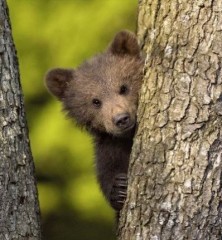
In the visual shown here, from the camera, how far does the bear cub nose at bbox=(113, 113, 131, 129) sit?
20.4 feet

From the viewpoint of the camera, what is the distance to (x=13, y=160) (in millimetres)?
5594

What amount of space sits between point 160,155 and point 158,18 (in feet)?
2.38

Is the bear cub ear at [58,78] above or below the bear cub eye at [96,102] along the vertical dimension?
above

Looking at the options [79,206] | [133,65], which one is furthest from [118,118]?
[79,206]

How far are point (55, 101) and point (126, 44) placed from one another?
168 inches

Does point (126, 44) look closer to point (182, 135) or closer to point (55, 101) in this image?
point (182, 135)

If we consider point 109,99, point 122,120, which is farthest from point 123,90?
point 122,120

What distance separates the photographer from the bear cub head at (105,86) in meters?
6.54

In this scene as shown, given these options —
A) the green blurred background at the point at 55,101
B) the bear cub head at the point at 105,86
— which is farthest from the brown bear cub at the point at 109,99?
the green blurred background at the point at 55,101

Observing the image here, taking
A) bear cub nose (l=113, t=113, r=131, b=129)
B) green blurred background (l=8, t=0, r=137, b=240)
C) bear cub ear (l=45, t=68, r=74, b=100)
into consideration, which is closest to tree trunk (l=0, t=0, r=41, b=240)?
bear cub nose (l=113, t=113, r=131, b=129)

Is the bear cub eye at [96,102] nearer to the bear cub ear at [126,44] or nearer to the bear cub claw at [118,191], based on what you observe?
the bear cub ear at [126,44]

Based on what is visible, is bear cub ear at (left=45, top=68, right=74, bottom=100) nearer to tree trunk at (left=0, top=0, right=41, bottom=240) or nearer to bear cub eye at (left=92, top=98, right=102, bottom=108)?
bear cub eye at (left=92, top=98, right=102, bottom=108)

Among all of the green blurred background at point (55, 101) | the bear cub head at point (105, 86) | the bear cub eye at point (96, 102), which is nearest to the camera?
the bear cub head at point (105, 86)

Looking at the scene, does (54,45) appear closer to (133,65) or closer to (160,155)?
(133,65)
